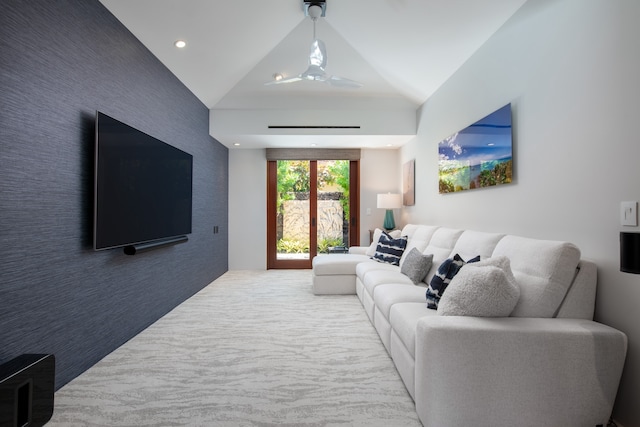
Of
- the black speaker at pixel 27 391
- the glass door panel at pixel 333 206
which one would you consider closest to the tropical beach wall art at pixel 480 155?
the glass door panel at pixel 333 206

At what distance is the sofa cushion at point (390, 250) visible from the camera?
4.23 meters

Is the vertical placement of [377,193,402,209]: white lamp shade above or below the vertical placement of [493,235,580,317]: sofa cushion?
above

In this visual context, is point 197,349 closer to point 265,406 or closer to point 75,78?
point 265,406

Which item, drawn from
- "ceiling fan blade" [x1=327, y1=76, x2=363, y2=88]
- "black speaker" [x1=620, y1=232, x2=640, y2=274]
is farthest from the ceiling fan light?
"black speaker" [x1=620, y1=232, x2=640, y2=274]

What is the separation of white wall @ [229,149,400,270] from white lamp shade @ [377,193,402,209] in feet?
1.98

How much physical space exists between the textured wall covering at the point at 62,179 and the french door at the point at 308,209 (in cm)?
326

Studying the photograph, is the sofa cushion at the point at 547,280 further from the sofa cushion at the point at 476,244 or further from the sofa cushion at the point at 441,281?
the sofa cushion at the point at 476,244

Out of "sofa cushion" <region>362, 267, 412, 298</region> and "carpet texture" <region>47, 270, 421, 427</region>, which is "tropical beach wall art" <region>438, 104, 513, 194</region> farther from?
"carpet texture" <region>47, 270, 421, 427</region>

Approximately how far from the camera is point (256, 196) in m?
6.45

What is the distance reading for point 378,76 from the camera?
4785 mm

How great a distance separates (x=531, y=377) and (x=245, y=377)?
1669 mm

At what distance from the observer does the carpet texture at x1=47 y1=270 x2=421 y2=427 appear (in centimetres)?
185

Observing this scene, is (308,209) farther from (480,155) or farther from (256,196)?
(480,155)

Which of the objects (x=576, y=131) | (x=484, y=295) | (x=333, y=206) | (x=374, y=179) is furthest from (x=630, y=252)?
(x=333, y=206)
